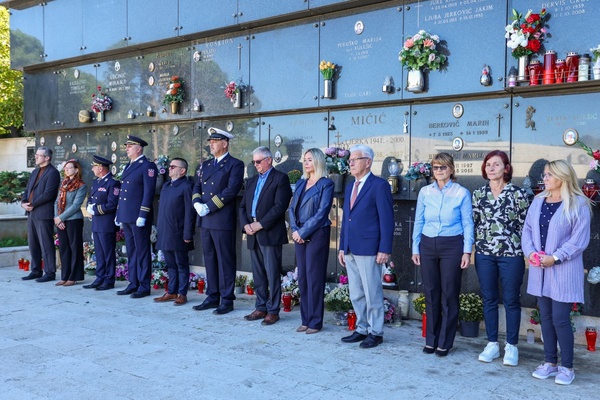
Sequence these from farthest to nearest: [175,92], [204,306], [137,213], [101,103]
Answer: [101,103] < [175,92] < [137,213] < [204,306]

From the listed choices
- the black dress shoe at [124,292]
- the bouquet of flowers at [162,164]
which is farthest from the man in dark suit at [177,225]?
the bouquet of flowers at [162,164]

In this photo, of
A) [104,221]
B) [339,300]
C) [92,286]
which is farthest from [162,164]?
[339,300]

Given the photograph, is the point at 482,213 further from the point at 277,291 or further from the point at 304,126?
the point at 304,126

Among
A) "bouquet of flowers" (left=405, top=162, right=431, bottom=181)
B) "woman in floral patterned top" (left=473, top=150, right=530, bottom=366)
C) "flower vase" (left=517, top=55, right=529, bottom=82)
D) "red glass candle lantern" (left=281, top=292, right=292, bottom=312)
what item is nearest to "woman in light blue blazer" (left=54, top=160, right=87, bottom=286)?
"red glass candle lantern" (left=281, top=292, right=292, bottom=312)

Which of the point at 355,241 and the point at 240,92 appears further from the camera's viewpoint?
the point at 240,92

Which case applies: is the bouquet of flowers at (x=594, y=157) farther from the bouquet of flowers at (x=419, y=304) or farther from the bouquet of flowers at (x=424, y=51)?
the bouquet of flowers at (x=419, y=304)

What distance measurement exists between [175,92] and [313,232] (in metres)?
3.98

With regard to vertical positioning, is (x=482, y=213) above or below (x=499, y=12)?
below

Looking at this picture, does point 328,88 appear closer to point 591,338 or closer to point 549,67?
point 549,67

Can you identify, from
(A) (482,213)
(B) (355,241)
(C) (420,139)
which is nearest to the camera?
(A) (482,213)

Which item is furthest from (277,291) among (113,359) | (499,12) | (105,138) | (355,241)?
(105,138)

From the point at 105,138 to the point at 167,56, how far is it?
198cm

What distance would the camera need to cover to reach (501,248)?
4.84 metres

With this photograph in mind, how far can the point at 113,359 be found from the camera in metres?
5.00
